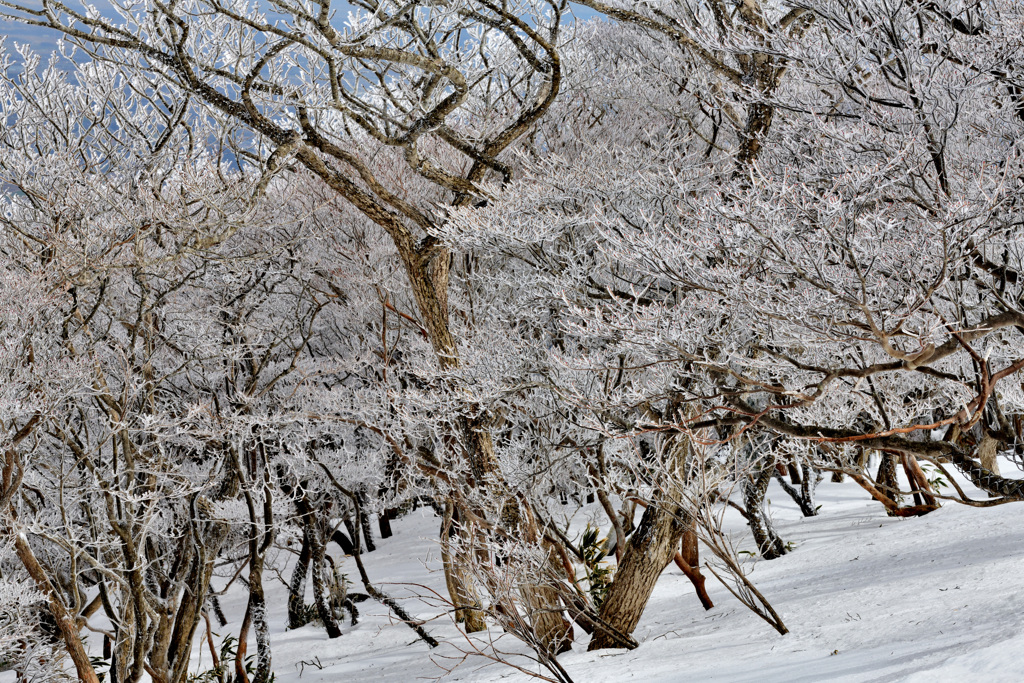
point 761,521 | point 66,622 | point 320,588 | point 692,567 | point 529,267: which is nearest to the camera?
point 66,622

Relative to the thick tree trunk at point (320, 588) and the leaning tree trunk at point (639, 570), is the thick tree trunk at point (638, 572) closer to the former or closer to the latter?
the leaning tree trunk at point (639, 570)

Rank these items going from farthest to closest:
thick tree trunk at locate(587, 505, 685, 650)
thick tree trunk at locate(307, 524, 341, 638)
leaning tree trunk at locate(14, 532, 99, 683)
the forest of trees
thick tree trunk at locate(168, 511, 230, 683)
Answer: thick tree trunk at locate(307, 524, 341, 638)
thick tree trunk at locate(168, 511, 230, 683)
thick tree trunk at locate(587, 505, 685, 650)
leaning tree trunk at locate(14, 532, 99, 683)
the forest of trees

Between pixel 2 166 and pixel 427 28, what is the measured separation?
4872 mm

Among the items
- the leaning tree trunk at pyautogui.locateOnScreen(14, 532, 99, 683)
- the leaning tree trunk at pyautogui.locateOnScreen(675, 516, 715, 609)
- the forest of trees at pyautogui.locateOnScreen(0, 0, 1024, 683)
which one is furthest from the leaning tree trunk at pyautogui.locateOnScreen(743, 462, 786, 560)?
the leaning tree trunk at pyautogui.locateOnScreen(14, 532, 99, 683)

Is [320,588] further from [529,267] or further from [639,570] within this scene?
[529,267]

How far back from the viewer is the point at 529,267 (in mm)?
8133

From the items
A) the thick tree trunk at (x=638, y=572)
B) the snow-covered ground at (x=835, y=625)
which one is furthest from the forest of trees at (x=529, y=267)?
the snow-covered ground at (x=835, y=625)

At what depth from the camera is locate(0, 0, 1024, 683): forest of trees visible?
14.3 feet

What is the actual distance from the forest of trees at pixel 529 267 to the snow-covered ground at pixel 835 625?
1.69ft

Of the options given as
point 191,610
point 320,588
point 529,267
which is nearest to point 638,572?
point 529,267

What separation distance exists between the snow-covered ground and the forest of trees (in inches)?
20.2

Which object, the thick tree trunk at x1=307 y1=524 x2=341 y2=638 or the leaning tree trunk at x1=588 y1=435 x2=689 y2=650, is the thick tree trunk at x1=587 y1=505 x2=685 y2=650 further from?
the thick tree trunk at x1=307 y1=524 x2=341 y2=638

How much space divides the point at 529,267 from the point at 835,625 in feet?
14.2

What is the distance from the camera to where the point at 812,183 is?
4.75 meters
